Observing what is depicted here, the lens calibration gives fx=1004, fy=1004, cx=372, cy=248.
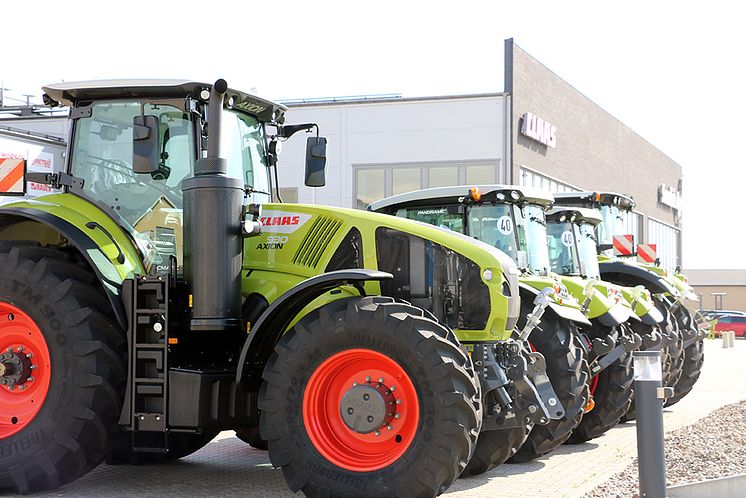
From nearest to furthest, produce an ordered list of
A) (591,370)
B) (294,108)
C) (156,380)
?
(156,380) → (591,370) → (294,108)

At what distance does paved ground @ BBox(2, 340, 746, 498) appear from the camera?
7.53m

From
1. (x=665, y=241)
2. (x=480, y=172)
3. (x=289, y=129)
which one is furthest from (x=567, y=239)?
(x=665, y=241)

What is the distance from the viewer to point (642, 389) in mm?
6094

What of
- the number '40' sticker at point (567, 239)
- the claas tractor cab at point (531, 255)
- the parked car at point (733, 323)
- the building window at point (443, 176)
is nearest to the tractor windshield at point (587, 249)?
the number '40' sticker at point (567, 239)

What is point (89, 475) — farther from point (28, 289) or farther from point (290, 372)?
point (290, 372)

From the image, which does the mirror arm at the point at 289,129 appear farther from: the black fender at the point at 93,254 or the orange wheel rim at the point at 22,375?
the orange wheel rim at the point at 22,375

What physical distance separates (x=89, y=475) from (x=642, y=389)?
4.50m

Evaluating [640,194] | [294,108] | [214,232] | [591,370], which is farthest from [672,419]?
[640,194]

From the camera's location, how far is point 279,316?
22.5ft

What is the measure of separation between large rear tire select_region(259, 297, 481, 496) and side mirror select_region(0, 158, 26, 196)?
238 cm

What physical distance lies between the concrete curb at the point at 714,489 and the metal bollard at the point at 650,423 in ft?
0.90

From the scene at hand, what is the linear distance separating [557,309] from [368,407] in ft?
11.4

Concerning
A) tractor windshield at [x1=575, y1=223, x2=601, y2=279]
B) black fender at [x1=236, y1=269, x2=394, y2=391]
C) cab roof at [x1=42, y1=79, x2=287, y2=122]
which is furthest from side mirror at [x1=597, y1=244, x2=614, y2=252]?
black fender at [x1=236, y1=269, x2=394, y2=391]

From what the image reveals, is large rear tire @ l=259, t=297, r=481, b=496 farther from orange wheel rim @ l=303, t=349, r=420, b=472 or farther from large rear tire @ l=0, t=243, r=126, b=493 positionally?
large rear tire @ l=0, t=243, r=126, b=493
